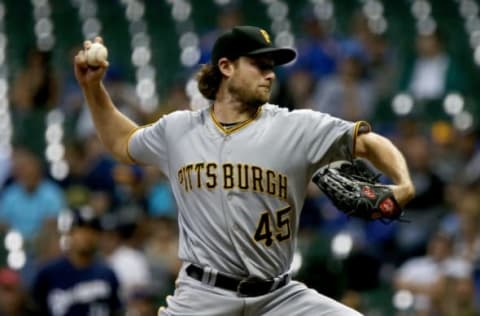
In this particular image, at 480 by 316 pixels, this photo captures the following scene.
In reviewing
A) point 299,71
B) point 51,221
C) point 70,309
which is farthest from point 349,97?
point 70,309

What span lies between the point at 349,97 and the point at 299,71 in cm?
62

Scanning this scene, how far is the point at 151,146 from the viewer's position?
5.63m

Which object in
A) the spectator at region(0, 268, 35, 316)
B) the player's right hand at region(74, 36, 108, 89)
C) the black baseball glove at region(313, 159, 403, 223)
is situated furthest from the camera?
the spectator at region(0, 268, 35, 316)

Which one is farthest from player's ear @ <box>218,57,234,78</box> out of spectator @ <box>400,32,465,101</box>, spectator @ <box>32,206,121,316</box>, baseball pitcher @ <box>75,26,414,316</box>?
spectator @ <box>400,32,465,101</box>

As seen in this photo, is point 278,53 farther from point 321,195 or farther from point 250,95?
point 321,195

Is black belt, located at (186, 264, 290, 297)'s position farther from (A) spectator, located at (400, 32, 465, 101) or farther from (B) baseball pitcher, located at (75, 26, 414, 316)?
(A) spectator, located at (400, 32, 465, 101)

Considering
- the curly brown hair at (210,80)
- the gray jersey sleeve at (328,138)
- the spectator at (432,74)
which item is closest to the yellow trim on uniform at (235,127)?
the curly brown hair at (210,80)

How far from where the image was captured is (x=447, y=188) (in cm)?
902

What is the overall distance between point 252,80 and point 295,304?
911 millimetres

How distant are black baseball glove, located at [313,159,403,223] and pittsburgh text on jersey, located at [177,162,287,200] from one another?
0.15m

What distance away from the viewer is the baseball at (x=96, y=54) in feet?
18.6

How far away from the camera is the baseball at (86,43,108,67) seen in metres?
5.68

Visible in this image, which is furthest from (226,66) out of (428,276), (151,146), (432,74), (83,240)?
(432,74)

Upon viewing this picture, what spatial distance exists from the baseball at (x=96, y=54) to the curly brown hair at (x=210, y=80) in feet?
1.43
